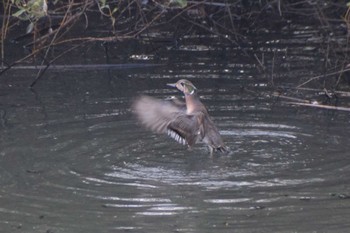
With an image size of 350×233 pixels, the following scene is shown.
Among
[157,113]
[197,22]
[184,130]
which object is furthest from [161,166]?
[197,22]

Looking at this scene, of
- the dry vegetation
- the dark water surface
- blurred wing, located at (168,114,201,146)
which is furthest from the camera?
the dry vegetation

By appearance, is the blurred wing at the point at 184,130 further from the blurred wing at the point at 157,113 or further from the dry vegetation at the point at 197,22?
the dry vegetation at the point at 197,22

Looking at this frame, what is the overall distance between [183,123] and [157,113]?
0.31 metres

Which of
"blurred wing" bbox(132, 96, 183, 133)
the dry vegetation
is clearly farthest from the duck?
the dry vegetation

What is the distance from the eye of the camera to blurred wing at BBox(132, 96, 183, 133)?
975cm

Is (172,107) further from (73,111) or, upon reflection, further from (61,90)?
(61,90)

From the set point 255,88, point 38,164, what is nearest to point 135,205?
point 38,164

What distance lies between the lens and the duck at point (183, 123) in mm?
9695

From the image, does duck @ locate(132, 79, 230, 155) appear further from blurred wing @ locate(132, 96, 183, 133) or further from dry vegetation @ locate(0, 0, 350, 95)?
dry vegetation @ locate(0, 0, 350, 95)

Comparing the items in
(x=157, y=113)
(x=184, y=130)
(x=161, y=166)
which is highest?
(x=157, y=113)

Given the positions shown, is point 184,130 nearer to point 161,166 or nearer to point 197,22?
point 161,166

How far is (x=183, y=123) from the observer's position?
9758 mm

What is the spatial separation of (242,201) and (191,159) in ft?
5.22

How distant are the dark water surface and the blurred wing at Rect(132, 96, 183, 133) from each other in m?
0.28
